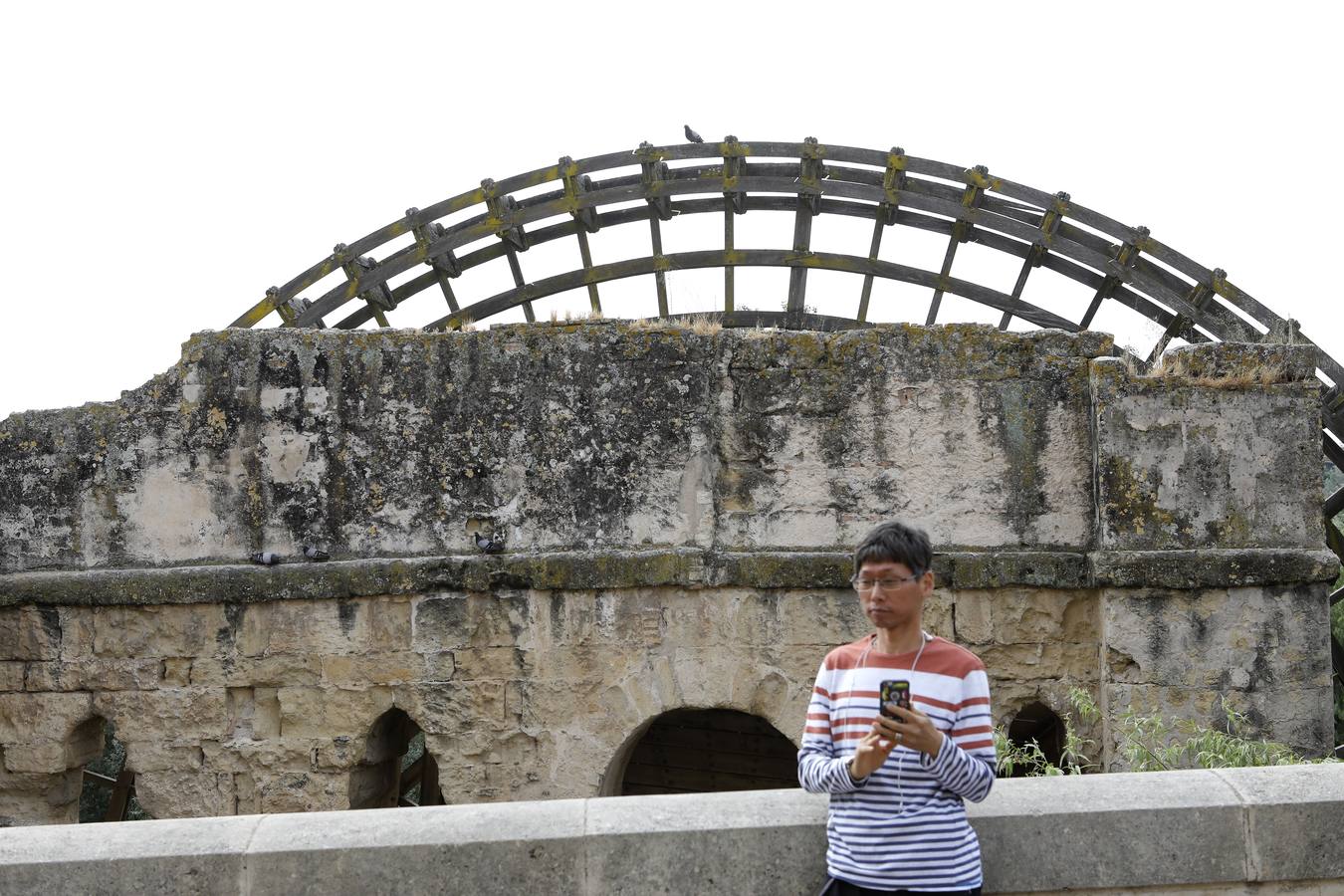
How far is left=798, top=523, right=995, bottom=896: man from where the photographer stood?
278 centimetres

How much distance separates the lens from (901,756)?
2814 millimetres

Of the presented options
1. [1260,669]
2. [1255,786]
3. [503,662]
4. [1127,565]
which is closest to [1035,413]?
[1127,565]

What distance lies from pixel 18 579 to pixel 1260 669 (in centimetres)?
692

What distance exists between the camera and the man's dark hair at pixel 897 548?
9.45 feet

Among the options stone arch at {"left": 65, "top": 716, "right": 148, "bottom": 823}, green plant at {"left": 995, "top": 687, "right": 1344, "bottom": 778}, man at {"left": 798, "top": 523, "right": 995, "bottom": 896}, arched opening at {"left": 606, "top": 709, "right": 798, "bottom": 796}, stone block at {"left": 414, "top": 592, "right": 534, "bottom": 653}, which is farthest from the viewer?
arched opening at {"left": 606, "top": 709, "right": 798, "bottom": 796}

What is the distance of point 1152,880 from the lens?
323 centimetres

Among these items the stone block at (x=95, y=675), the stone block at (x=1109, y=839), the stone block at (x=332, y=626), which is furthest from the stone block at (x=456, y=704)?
the stone block at (x=1109, y=839)

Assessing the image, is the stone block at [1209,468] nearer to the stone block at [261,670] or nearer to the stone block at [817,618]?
the stone block at [817,618]

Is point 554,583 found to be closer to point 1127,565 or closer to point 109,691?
point 109,691

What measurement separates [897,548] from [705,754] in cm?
808

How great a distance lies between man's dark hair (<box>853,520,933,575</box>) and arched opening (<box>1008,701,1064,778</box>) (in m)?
5.84

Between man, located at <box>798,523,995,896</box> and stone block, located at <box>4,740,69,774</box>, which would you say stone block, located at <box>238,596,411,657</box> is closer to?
stone block, located at <box>4,740,69,774</box>

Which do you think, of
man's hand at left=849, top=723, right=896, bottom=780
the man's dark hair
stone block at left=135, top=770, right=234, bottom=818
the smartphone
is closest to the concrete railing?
man's hand at left=849, top=723, right=896, bottom=780

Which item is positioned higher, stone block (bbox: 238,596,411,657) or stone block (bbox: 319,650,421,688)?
stone block (bbox: 238,596,411,657)
